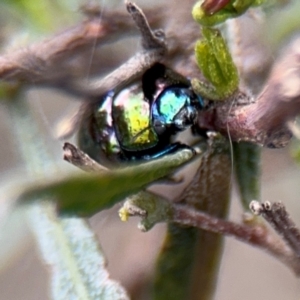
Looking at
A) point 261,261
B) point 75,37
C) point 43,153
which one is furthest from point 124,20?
point 261,261

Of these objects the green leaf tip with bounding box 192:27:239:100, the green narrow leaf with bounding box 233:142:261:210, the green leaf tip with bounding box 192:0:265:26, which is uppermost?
the green leaf tip with bounding box 192:0:265:26

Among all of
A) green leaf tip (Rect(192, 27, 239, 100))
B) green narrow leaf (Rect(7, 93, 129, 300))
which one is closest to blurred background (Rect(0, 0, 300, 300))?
green narrow leaf (Rect(7, 93, 129, 300))

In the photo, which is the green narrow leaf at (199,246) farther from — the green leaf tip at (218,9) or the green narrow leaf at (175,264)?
the green leaf tip at (218,9)

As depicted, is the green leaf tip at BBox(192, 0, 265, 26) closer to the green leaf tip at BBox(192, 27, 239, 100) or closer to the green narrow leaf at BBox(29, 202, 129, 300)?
the green leaf tip at BBox(192, 27, 239, 100)


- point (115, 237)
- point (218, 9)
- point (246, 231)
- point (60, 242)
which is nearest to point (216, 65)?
point (218, 9)

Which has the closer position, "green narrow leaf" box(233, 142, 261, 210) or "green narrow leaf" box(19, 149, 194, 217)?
"green narrow leaf" box(19, 149, 194, 217)

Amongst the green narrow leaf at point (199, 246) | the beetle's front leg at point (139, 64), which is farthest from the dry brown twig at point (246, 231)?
the beetle's front leg at point (139, 64)

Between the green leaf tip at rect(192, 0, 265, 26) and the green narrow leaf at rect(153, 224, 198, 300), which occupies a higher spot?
the green leaf tip at rect(192, 0, 265, 26)
